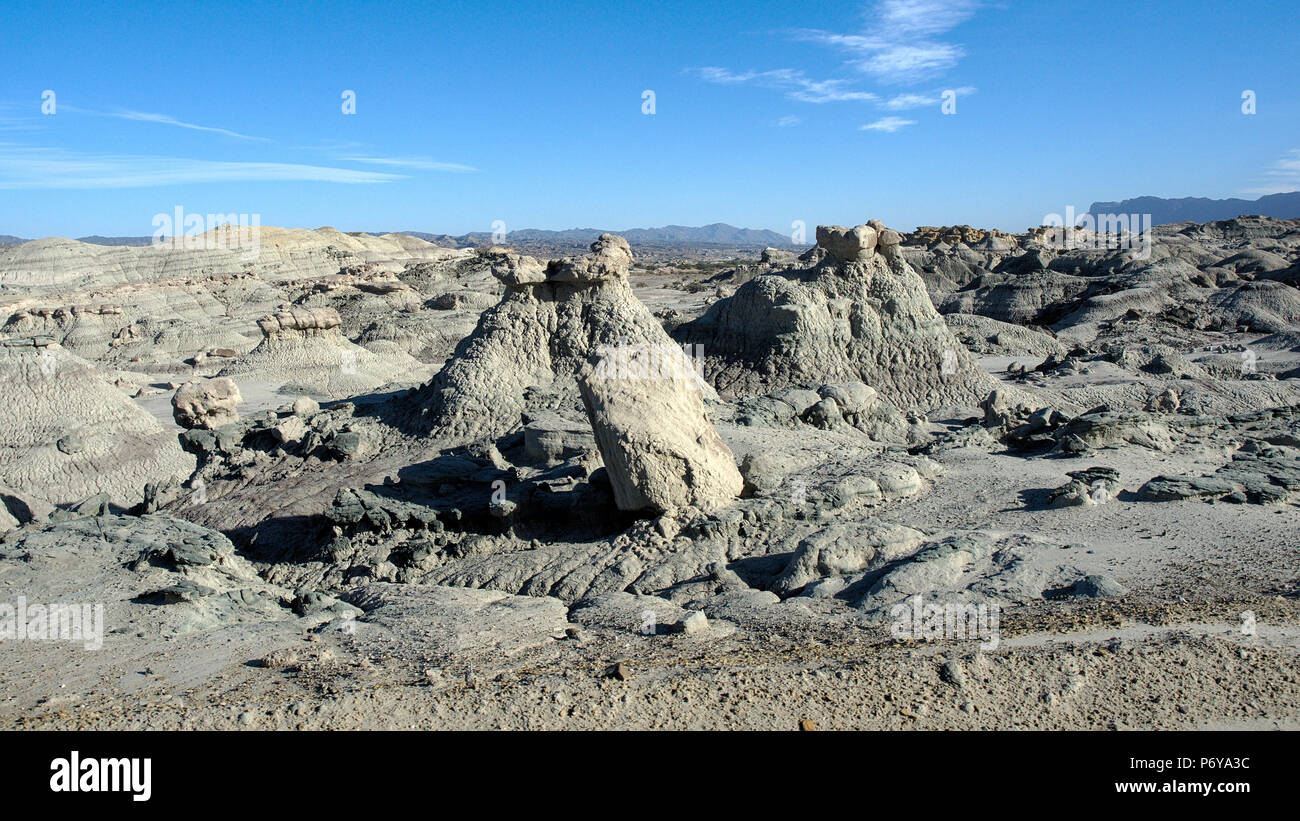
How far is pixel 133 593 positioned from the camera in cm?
535

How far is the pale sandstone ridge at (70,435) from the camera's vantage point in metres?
9.62

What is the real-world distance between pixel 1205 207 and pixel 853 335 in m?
169

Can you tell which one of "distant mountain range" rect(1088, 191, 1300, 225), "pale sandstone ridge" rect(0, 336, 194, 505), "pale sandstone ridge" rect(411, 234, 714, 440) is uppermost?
"distant mountain range" rect(1088, 191, 1300, 225)

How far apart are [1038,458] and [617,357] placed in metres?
3.92

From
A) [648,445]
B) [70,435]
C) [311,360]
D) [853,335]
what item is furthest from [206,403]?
[853,335]

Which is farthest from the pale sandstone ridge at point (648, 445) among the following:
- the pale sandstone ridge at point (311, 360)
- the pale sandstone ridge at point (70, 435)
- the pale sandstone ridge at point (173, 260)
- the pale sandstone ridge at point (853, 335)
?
the pale sandstone ridge at point (173, 260)

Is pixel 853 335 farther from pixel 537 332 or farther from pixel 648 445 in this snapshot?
pixel 648 445

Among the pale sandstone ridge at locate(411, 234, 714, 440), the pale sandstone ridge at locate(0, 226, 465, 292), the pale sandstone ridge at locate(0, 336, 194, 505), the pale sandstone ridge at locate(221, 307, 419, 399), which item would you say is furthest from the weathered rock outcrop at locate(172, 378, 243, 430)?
the pale sandstone ridge at locate(0, 226, 465, 292)

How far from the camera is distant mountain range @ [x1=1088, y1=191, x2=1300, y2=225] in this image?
138 meters

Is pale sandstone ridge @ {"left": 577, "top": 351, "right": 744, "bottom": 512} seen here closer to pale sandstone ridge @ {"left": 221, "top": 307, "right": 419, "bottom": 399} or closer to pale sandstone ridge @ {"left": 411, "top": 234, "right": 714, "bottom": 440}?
pale sandstone ridge @ {"left": 411, "top": 234, "right": 714, "bottom": 440}

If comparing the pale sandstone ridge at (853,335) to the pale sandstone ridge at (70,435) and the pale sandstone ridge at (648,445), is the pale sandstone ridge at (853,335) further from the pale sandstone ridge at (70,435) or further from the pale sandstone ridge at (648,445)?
the pale sandstone ridge at (70,435)

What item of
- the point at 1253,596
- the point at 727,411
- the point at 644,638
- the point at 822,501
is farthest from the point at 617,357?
the point at 1253,596

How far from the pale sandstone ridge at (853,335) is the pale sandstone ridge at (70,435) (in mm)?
7093

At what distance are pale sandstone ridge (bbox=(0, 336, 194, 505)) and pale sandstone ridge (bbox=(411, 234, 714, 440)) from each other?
11.1 feet
